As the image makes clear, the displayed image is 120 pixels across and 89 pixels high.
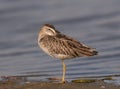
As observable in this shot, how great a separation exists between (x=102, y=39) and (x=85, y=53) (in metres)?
6.54

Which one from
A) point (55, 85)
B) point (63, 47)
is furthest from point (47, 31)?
point (55, 85)

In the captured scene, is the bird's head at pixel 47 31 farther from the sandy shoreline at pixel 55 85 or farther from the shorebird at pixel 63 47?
the sandy shoreline at pixel 55 85

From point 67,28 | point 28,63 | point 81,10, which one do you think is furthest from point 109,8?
point 28,63

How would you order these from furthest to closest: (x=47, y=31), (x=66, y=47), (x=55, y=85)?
(x=47, y=31), (x=66, y=47), (x=55, y=85)

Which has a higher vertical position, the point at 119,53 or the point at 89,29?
the point at 89,29

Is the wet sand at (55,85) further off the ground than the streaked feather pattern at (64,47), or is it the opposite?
the streaked feather pattern at (64,47)

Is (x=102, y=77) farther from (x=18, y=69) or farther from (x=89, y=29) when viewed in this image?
(x=89, y=29)

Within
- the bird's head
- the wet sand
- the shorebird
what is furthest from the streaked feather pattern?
the wet sand

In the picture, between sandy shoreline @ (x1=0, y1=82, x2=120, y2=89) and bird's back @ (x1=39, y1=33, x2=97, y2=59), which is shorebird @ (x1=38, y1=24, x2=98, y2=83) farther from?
sandy shoreline @ (x1=0, y1=82, x2=120, y2=89)

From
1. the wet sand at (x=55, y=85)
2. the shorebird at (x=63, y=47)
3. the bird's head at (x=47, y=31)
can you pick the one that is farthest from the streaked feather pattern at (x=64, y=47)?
the wet sand at (x=55, y=85)

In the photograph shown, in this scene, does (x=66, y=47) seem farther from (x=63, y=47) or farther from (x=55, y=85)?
(x=55, y=85)

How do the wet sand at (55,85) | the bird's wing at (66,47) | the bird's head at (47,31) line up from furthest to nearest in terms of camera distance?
1. the bird's head at (47,31)
2. the bird's wing at (66,47)
3. the wet sand at (55,85)

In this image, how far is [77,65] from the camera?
16.8m

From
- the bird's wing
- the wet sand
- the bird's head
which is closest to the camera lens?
the wet sand
